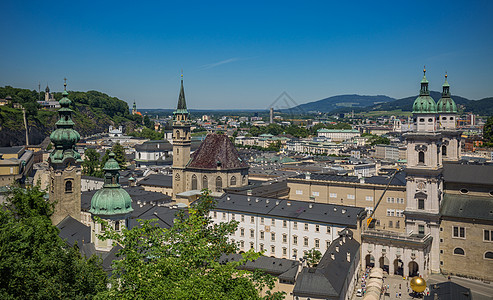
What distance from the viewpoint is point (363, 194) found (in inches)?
2923

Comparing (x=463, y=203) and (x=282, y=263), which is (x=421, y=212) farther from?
(x=282, y=263)

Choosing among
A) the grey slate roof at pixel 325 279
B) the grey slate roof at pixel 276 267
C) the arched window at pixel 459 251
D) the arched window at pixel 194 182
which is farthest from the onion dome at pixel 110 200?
the arched window at pixel 194 182

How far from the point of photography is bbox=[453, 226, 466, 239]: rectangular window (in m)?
55.0

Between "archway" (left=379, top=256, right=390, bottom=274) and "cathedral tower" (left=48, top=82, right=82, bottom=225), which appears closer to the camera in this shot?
"cathedral tower" (left=48, top=82, right=82, bottom=225)

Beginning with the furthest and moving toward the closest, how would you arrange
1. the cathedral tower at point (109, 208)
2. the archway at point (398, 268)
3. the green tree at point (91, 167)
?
the green tree at point (91, 167) → the archway at point (398, 268) → the cathedral tower at point (109, 208)

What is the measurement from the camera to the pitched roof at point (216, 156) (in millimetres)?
85269

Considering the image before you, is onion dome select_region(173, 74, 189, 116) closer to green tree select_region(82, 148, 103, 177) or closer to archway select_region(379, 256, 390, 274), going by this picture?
green tree select_region(82, 148, 103, 177)

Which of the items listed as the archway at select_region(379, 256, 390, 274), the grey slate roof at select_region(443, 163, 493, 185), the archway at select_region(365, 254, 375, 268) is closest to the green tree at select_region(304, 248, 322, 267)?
the archway at select_region(365, 254, 375, 268)

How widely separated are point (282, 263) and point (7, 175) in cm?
7194

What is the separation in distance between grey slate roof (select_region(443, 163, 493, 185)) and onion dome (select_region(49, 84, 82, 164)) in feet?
150

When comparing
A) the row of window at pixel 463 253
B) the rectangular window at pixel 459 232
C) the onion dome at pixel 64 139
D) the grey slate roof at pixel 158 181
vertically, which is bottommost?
the row of window at pixel 463 253

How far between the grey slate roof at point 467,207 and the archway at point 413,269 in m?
7.01

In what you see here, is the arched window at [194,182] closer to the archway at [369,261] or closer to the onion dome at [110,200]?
the archway at [369,261]

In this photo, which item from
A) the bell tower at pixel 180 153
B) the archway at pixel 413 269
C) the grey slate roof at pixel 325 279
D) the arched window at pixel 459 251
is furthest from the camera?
the bell tower at pixel 180 153
